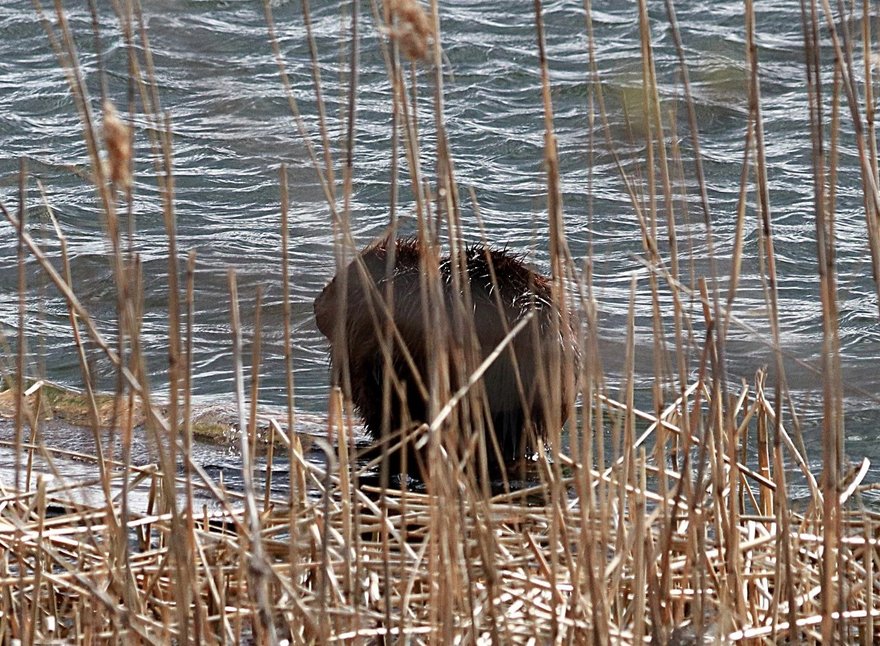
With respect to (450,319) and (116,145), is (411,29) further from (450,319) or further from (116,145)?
(450,319)

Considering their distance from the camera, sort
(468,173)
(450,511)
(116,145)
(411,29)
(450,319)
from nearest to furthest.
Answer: (116,145) < (411,29) < (450,511) < (450,319) < (468,173)

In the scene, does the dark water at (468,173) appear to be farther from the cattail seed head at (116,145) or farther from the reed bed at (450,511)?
the cattail seed head at (116,145)

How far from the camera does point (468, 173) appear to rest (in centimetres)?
775

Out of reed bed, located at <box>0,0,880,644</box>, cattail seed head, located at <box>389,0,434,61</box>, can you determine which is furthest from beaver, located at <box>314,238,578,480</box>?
cattail seed head, located at <box>389,0,434,61</box>

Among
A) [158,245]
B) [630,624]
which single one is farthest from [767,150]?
[630,624]

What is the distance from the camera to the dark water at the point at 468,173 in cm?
582

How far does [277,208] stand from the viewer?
756 centimetres

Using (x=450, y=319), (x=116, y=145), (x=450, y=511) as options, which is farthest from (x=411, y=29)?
(x=450, y=319)

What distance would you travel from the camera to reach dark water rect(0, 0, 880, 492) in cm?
582

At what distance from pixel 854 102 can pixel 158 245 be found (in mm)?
5349

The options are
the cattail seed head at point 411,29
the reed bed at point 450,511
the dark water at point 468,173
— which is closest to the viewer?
the cattail seed head at point 411,29

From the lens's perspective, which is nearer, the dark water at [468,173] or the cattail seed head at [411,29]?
the cattail seed head at [411,29]

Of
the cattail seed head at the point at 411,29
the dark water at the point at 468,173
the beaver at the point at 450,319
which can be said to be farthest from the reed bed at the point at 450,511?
the dark water at the point at 468,173

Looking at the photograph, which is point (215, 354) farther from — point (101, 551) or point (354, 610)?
point (354, 610)
